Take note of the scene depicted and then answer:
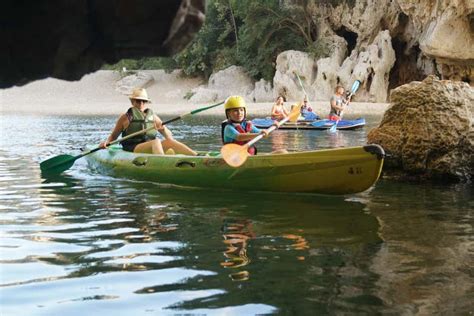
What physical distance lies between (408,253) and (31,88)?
43.6 meters

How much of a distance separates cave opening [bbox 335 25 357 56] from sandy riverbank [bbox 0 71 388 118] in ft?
19.6

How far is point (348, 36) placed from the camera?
35844 millimetres

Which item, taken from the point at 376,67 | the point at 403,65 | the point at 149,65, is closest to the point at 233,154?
the point at 376,67

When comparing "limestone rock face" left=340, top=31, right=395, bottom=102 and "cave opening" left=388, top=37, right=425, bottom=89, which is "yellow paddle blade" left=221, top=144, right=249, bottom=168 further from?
"cave opening" left=388, top=37, right=425, bottom=89

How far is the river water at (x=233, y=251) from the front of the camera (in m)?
4.05

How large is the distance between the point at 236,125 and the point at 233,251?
352 cm

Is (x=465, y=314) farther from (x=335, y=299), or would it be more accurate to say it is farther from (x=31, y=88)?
(x=31, y=88)

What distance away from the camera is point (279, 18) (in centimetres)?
3416

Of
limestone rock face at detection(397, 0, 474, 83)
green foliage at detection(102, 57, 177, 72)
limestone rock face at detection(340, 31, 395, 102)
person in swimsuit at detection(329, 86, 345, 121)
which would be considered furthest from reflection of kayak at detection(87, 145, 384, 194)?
green foliage at detection(102, 57, 177, 72)

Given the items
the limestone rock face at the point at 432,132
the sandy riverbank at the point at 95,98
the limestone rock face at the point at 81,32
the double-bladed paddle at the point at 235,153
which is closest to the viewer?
the limestone rock face at the point at 81,32

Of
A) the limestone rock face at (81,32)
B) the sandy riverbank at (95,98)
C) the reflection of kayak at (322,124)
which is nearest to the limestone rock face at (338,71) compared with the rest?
Result: the sandy riverbank at (95,98)

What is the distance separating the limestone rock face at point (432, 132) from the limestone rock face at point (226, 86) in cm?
2630

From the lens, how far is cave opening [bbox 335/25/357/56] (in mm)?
35250

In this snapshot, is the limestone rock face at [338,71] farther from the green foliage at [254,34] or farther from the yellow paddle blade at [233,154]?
the yellow paddle blade at [233,154]
